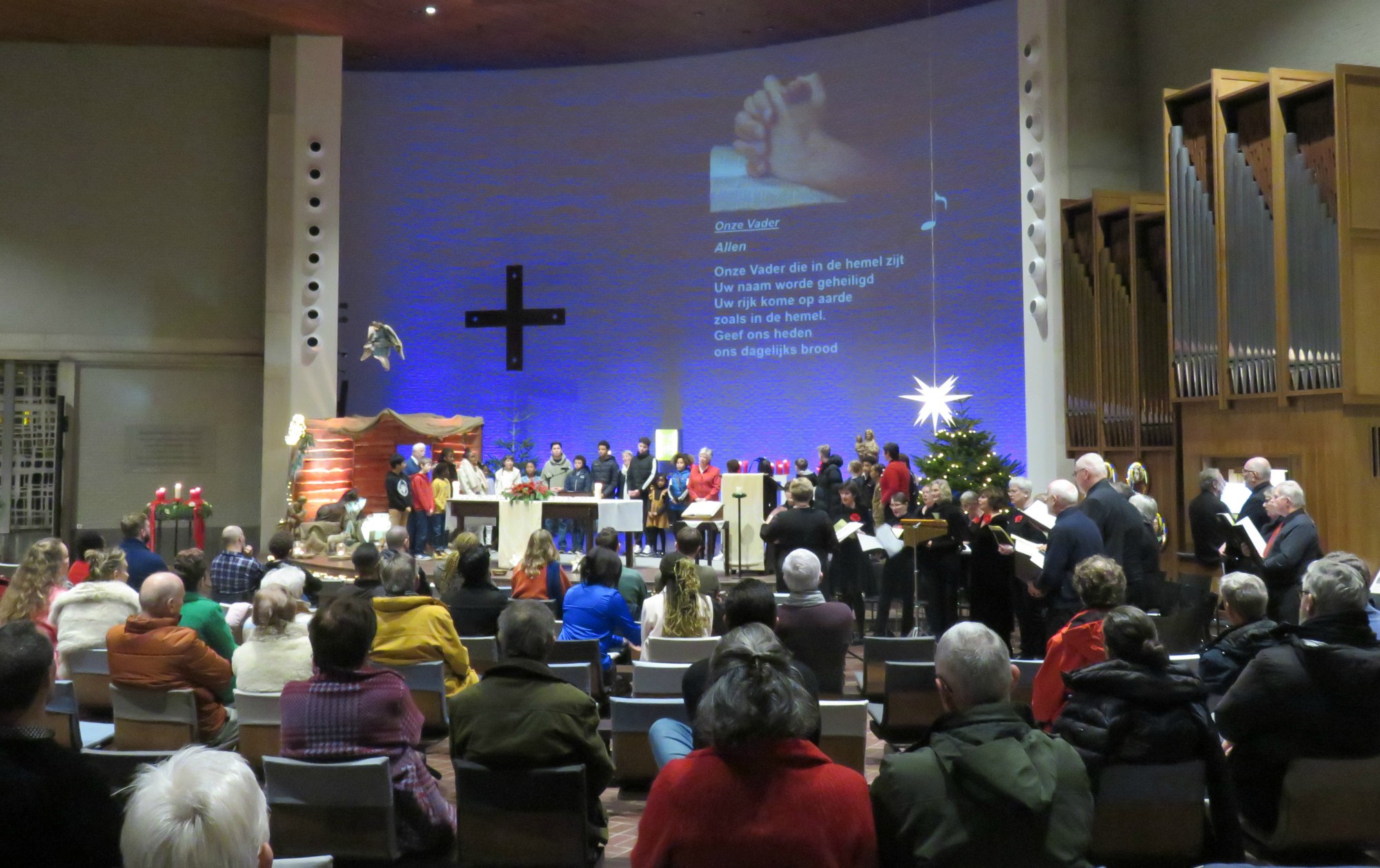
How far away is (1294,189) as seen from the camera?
8.29 m

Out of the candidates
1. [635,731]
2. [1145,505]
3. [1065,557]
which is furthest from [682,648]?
[1145,505]

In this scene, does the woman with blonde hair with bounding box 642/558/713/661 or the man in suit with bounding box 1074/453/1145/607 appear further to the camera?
the man in suit with bounding box 1074/453/1145/607

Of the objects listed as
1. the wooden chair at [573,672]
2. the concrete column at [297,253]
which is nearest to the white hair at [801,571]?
the wooden chair at [573,672]

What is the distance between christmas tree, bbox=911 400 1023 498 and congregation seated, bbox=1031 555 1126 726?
755 centimetres

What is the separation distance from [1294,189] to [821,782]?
24.8 feet

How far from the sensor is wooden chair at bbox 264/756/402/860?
10.5ft


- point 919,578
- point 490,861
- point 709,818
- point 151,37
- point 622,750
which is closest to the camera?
point 709,818

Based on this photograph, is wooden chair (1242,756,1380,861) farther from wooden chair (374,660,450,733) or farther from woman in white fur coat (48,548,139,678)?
woman in white fur coat (48,548,139,678)

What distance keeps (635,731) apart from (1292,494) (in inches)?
164

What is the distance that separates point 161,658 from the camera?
444 cm

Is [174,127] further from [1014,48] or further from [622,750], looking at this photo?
[622,750]

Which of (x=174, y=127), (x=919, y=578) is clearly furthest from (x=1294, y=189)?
(x=174, y=127)

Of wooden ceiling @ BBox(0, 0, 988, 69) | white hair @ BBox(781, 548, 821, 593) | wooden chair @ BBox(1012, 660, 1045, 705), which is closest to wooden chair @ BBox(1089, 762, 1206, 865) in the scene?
wooden chair @ BBox(1012, 660, 1045, 705)

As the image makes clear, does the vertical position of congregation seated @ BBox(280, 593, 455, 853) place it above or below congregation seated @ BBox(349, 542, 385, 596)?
below
